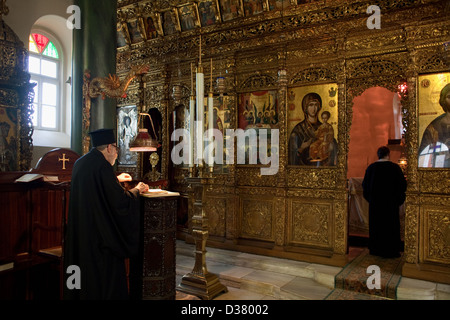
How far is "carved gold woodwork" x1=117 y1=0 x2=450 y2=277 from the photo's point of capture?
480 cm

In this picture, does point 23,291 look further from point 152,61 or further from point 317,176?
point 152,61

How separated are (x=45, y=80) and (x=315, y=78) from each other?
646 centimetres

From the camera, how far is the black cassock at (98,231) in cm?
286

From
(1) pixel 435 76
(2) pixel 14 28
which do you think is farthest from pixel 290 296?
(2) pixel 14 28

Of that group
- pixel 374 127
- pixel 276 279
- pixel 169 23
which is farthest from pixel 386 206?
pixel 169 23

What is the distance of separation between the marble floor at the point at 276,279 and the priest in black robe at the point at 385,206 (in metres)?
0.53

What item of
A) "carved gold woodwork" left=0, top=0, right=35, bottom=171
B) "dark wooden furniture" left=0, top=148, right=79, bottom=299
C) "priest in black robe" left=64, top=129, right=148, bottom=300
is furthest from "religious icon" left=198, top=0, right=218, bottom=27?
"priest in black robe" left=64, top=129, right=148, bottom=300

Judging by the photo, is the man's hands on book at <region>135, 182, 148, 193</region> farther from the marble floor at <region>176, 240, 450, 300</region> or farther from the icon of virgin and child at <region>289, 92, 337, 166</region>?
the icon of virgin and child at <region>289, 92, 337, 166</region>

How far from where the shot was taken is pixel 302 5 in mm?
5652

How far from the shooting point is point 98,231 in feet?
9.45

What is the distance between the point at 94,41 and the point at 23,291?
3244 millimetres

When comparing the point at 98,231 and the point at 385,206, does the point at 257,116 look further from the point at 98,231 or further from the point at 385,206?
the point at 98,231

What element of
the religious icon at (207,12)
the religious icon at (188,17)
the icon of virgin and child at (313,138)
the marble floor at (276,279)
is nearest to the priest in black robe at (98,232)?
the marble floor at (276,279)

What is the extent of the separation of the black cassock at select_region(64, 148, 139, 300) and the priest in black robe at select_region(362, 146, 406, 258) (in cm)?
471
